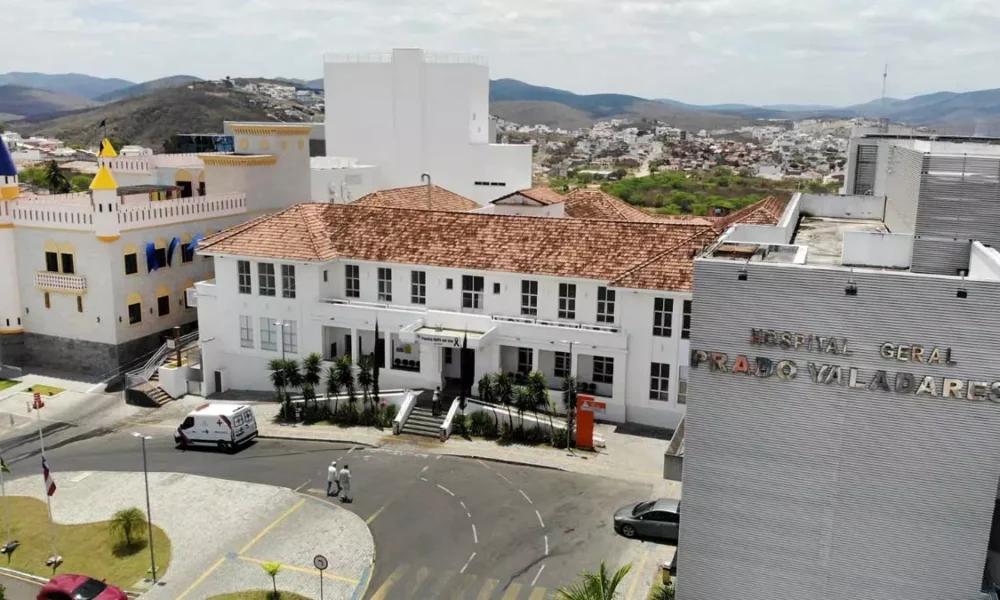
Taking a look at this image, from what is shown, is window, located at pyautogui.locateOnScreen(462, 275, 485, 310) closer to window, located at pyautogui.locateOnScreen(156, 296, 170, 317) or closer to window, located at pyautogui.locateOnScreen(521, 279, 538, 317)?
window, located at pyautogui.locateOnScreen(521, 279, 538, 317)

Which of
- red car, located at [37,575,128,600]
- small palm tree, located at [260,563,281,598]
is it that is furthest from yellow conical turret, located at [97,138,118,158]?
small palm tree, located at [260,563,281,598]

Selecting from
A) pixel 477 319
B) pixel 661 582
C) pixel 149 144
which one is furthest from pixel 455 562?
pixel 149 144

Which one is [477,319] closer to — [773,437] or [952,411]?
[773,437]

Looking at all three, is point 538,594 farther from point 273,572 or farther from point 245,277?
point 245,277

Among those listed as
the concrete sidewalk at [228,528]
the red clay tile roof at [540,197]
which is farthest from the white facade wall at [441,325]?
the red clay tile roof at [540,197]

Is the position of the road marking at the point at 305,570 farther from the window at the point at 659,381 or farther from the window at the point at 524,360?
the window at the point at 659,381

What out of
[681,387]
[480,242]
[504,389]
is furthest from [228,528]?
[681,387]
